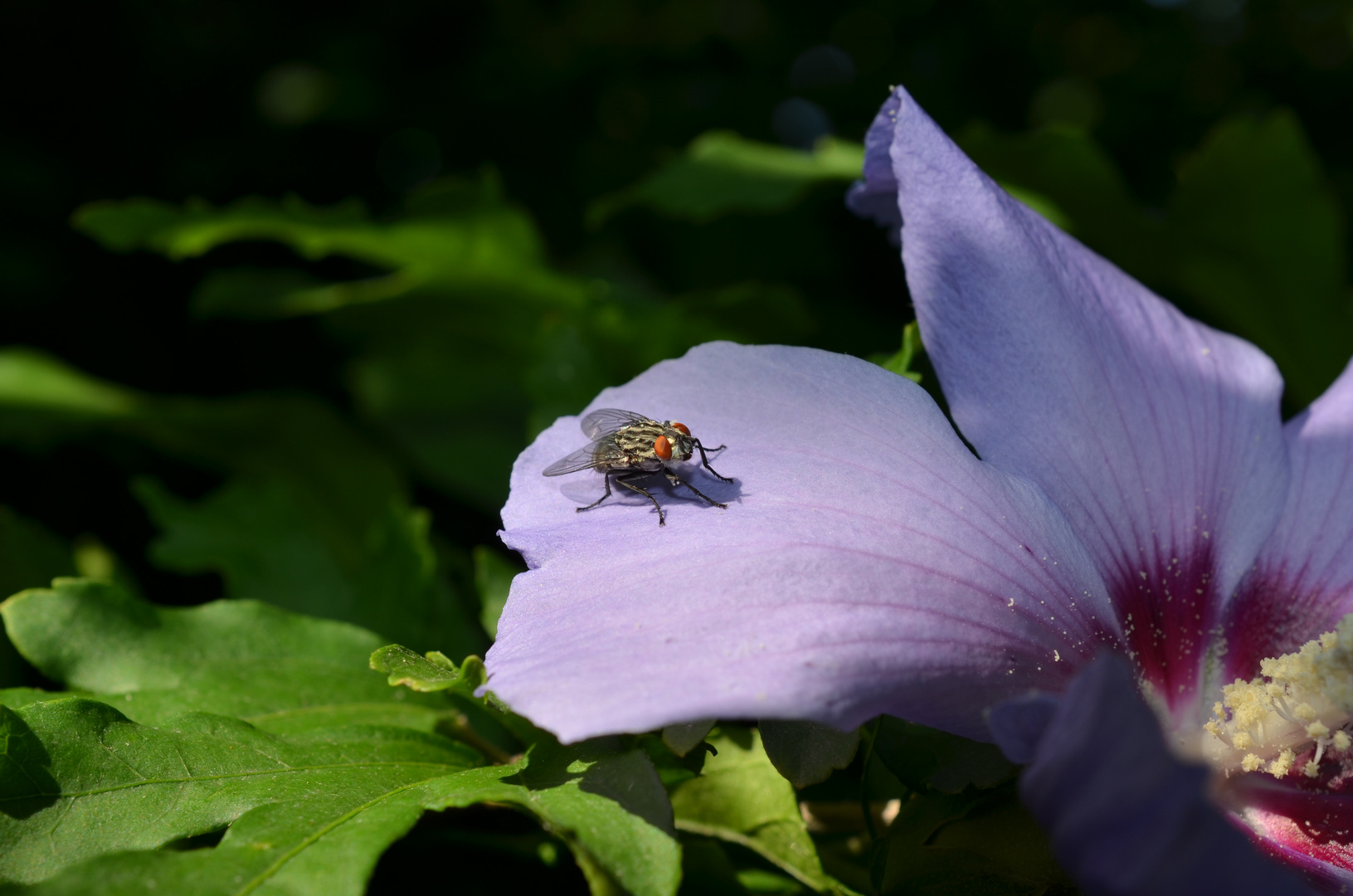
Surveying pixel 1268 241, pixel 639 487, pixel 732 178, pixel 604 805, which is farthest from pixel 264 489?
pixel 1268 241

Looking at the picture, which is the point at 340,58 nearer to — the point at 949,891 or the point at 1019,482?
the point at 1019,482

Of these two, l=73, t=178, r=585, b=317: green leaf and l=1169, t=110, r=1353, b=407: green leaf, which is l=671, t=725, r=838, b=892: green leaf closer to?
l=73, t=178, r=585, b=317: green leaf


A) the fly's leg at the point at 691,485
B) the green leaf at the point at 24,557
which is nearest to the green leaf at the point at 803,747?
the fly's leg at the point at 691,485

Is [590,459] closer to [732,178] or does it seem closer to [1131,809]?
[1131,809]

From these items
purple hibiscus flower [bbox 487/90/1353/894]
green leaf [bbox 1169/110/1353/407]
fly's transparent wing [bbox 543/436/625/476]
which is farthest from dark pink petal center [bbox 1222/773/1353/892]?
green leaf [bbox 1169/110/1353/407]

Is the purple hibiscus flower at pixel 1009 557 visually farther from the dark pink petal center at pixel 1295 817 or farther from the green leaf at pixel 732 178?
the green leaf at pixel 732 178

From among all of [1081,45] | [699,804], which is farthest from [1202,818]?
[1081,45]
